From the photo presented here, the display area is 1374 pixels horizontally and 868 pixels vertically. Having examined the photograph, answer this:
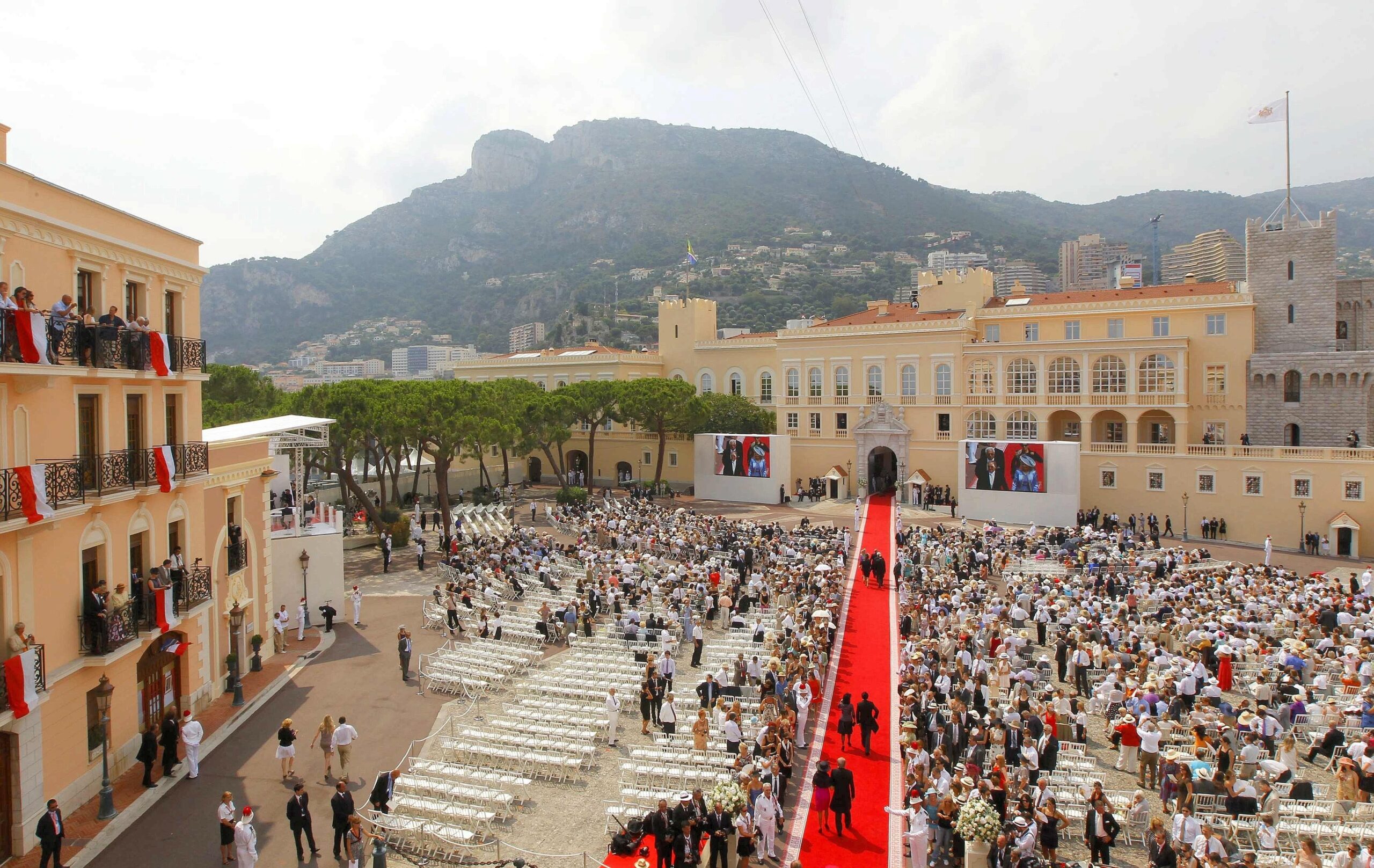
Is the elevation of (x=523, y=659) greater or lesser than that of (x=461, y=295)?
lesser

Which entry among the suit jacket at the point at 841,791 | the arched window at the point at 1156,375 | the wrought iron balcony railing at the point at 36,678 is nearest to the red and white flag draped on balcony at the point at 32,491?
the wrought iron balcony railing at the point at 36,678

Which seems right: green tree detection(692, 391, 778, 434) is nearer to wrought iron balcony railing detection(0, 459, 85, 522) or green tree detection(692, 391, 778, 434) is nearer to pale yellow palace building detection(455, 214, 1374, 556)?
pale yellow palace building detection(455, 214, 1374, 556)

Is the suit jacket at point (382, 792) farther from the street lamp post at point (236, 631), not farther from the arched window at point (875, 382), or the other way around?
the arched window at point (875, 382)

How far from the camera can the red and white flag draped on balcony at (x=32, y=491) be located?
12.7m

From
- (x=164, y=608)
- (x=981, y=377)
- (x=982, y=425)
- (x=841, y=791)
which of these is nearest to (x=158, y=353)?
(x=164, y=608)

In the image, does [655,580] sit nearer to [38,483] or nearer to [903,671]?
[903,671]

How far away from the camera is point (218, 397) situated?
158 ft

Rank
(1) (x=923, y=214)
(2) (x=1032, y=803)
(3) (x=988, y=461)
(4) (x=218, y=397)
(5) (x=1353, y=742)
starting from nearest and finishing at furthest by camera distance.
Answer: (2) (x=1032, y=803)
(5) (x=1353, y=742)
(3) (x=988, y=461)
(4) (x=218, y=397)
(1) (x=923, y=214)

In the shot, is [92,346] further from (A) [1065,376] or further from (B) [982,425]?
(A) [1065,376]

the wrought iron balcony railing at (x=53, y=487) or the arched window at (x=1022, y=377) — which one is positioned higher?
the arched window at (x=1022, y=377)

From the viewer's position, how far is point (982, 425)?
51.4 meters

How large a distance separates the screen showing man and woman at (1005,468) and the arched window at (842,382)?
39.1 ft

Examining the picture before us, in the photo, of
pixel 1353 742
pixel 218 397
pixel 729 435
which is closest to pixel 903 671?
pixel 1353 742

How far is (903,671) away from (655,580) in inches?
447
